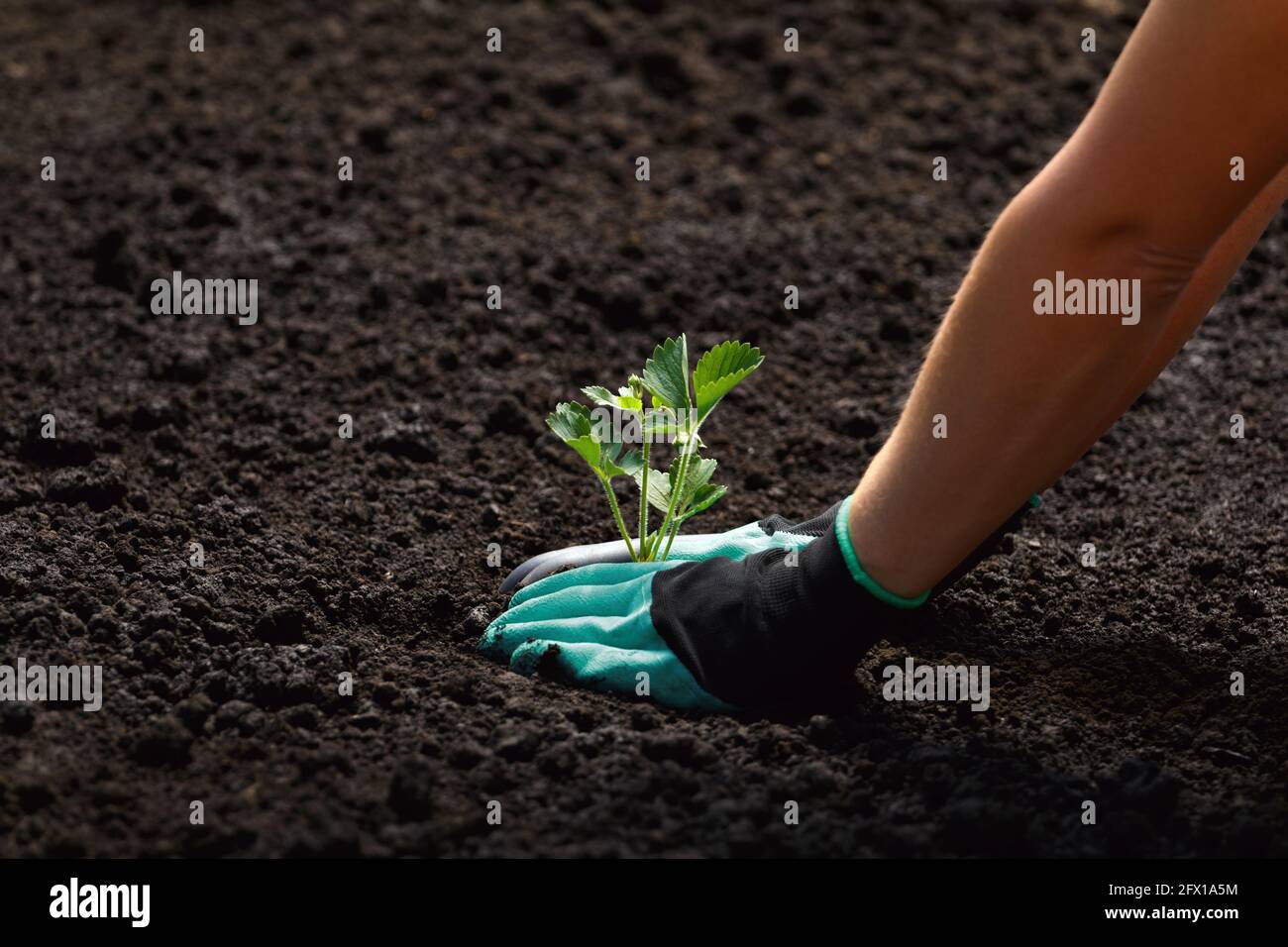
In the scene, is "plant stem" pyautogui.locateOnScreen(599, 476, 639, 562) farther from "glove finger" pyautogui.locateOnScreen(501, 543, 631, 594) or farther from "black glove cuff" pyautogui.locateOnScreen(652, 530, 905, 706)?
"black glove cuff" pyautogui.locateOnScreen(652, 530, 905, 706)

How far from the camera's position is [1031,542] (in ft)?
9.58

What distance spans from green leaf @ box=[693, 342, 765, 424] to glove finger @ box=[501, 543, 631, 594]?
0.39 m

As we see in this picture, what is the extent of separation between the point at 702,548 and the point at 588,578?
10.0 inches

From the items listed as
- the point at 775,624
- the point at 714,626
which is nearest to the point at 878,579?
the point at 775,624

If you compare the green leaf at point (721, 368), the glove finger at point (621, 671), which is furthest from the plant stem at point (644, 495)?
the glove finger at point (621, 671)

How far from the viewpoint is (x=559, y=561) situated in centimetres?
267

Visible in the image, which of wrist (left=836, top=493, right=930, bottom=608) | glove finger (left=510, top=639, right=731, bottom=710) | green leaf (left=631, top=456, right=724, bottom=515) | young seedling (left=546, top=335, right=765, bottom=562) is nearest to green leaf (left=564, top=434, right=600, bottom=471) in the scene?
young seedling (left=546, top=335, right=765, bottom=562)

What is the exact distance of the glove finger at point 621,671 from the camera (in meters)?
2.39

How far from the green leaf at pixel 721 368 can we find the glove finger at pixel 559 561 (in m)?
0.39

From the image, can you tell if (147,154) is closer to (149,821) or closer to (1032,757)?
(149,821)

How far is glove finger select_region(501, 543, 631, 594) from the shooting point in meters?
2.65

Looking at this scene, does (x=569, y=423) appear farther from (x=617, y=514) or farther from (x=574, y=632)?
(x=574, y=632)

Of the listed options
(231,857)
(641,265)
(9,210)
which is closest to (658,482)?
(231,857)
